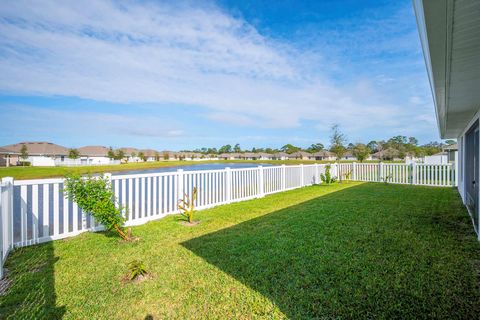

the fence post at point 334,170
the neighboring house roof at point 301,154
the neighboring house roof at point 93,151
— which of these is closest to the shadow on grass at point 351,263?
the fence post at point 334,170

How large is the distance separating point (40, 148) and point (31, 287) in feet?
196

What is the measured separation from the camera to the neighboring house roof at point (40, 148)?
1839 inches

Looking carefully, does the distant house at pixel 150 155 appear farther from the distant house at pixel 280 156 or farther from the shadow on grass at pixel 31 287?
the shadow on grass at pixel 31 287

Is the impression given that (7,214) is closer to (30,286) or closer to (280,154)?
(30,286)

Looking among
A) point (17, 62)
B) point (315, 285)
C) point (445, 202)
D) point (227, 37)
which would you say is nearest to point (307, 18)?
point (227, 37)

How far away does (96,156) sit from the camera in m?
55.7

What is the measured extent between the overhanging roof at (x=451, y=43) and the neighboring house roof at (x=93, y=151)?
208ft

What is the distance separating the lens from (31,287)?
2.76m

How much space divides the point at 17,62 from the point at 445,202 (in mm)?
17724

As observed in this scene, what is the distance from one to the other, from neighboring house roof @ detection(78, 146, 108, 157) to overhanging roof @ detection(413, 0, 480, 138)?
63489 millimetres

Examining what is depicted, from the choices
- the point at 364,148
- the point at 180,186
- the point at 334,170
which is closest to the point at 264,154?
the point at 364,148

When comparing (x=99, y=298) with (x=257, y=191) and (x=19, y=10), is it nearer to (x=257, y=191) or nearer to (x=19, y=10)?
(x=257, y=191)

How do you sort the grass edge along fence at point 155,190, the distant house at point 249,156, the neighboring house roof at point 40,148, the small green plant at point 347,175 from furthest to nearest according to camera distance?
the distant house at point 249,156 → the neighboring house roof at point 40,148 → the small green plant at point 347,175 → the grass edge along fence at point 155,190

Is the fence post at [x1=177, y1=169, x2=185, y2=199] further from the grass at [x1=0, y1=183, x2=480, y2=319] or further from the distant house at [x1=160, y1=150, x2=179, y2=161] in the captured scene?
the distant house at [x1=160, y1=150, x2=179, y2=161]
